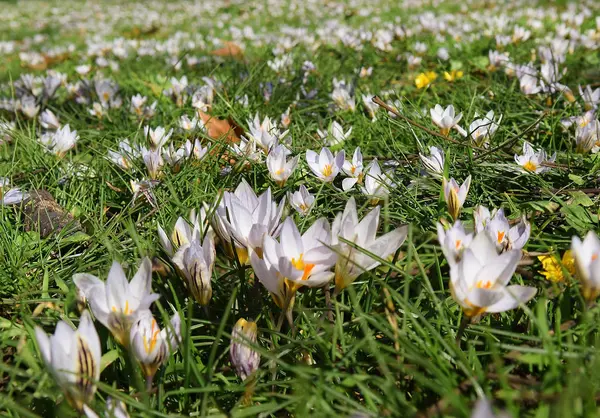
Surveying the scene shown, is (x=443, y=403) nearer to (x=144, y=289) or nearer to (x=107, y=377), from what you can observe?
(x=144, y=289)

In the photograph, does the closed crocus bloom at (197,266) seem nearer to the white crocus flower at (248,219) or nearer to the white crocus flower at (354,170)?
the white crocus flower at (248,219)

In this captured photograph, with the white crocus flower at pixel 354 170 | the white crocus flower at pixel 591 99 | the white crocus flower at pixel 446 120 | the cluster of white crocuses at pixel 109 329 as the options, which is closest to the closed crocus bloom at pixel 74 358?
the cluster of white crocuses at pixel 109 329

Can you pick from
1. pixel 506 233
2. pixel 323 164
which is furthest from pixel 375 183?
pixel 506 233

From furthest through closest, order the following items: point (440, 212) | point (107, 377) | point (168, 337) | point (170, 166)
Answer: point (170, 166), point (440, 212), point (107, 377), point (168, 337)

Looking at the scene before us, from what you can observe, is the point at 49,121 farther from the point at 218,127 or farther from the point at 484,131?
the point at 484,131

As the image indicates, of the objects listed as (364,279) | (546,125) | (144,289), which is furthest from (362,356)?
(546,125)
